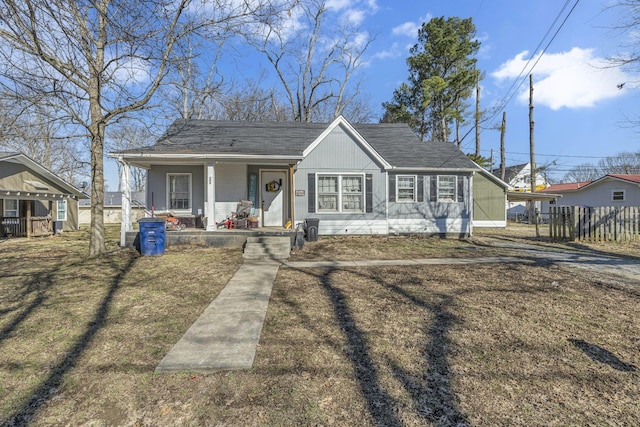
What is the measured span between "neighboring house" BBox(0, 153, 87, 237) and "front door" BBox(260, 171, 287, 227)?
11.0 m

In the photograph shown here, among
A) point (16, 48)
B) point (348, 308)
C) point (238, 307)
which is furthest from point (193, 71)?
point (348, 308)

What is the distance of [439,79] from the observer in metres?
23.8

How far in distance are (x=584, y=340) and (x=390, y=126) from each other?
13.9 meters

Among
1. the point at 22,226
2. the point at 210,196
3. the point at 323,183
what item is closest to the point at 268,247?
the point at 210,196

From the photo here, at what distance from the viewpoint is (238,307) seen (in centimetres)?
479

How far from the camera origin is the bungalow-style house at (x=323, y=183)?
11859 mm

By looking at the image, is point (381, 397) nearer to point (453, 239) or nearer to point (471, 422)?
point (471, 422)

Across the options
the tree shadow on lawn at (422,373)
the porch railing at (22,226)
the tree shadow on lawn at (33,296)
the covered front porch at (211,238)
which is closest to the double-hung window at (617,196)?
the covered front porch at (211,238)

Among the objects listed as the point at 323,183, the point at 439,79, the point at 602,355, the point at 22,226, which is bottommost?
the point at 602,355

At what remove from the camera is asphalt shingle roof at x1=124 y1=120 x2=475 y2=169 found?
12.6m

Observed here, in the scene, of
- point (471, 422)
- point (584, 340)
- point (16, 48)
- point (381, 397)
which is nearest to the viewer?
point (471, 422)

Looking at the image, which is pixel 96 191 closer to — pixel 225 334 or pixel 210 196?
pixel 210 196

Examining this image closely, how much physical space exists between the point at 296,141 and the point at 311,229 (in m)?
4.28

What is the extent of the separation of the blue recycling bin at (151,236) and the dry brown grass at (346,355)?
2941 mm
